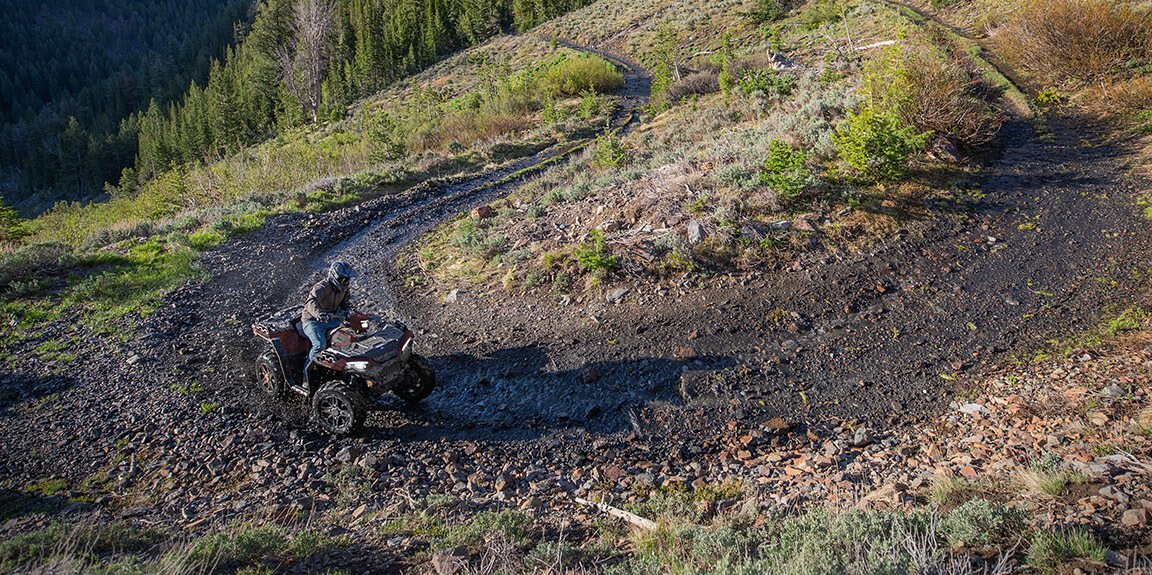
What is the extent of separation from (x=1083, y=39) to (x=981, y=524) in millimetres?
15357

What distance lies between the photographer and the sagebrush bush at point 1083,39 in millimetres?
13297

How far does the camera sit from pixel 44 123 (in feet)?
322

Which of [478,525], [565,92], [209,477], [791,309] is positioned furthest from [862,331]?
[565,92]

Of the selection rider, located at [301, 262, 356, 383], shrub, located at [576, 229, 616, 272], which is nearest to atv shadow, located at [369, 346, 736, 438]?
rider, located at [301, 262, 356, 383]

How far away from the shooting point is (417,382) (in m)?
6.52

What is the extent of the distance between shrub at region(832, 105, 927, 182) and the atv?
746 centimetres

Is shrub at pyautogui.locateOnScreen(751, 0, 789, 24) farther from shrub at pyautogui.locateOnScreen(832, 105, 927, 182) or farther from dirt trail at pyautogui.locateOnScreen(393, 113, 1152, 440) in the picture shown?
dirt trail at pyautogui.locateOnScreen(393, 113, 1152, 440)

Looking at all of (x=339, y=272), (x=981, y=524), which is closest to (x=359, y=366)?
(x=339, y=272)

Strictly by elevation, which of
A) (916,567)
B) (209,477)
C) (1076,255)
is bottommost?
(1076,255)

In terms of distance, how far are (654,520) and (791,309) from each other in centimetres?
408

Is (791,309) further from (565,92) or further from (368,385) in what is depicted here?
(565,92)

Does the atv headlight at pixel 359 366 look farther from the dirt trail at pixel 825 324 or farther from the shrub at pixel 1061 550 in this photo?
the shrub at pixel 1061 550

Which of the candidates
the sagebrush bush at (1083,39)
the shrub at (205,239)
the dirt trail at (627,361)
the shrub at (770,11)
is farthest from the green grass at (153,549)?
the shrub at (770,11)

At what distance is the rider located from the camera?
6277 millimetres
